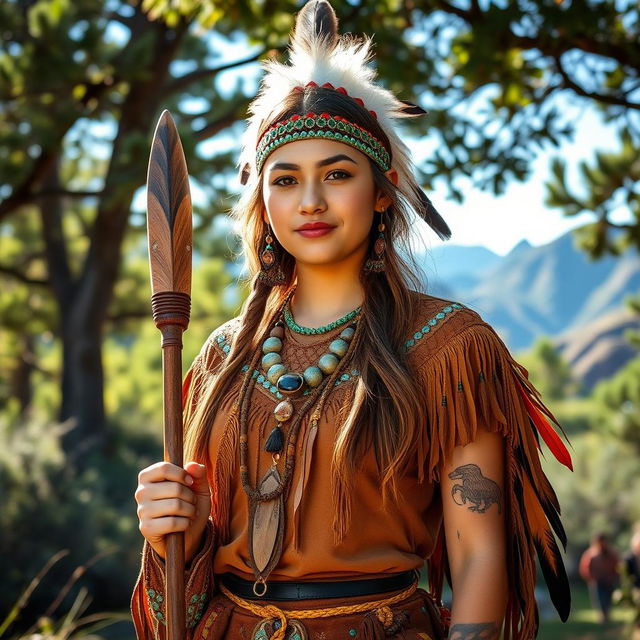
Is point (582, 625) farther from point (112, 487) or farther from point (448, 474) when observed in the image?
point (448, 474)

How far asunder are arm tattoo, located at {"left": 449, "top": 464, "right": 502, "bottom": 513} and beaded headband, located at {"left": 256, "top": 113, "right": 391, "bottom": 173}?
0.77 meters

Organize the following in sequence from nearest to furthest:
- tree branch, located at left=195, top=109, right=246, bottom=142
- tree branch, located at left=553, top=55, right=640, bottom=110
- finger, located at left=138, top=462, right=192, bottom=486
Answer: finger, located at left=138, top=462, right=192, bottom=486 < tree branch, located at left=553, top=55, right=640, bottom=110 < tree branch, located at left=195, top=109, right=246, bottom=142

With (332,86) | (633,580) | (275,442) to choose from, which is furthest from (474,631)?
(633,580)

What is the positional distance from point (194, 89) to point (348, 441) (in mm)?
12477

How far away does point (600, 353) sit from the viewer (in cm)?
5072

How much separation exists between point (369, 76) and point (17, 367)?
22.2 metres

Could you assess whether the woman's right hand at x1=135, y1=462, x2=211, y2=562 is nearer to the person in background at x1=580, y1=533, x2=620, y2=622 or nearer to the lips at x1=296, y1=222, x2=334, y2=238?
the lips at x1=296, y1=222, x2=334, y2=238

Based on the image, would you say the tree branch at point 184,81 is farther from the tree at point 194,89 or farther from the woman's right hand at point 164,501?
the woman's right hand at point 164,501

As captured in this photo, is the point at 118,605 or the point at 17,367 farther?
the point at 17,367

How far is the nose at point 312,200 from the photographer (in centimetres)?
238

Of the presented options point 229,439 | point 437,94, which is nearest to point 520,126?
point 437,94

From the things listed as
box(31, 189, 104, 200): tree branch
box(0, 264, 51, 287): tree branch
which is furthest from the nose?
box(0, 264, 51, 287): tree branch

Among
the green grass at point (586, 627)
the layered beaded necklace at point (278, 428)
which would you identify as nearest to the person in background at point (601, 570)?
the green grass at point (586, 627)

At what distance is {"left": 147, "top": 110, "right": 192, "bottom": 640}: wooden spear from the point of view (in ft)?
7.54
